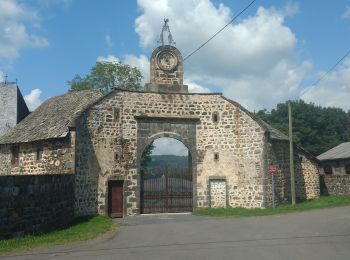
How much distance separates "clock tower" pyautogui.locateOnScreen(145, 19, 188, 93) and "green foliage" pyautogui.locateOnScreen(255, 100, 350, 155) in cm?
4013

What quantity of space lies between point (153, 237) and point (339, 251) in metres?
5.78

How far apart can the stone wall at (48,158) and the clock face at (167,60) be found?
6.94 metres

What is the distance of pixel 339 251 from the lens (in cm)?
1014

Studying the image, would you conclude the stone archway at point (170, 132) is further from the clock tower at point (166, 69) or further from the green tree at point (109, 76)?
the green tree at point (109, 76)

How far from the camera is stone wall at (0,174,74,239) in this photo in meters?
12.4

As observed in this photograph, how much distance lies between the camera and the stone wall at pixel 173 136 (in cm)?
2150

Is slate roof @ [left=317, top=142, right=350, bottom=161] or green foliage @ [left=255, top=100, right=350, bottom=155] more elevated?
green foliage @ [left=255, top=100, right=350, bottom=155]

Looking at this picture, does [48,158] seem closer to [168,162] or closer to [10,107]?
[168,162]

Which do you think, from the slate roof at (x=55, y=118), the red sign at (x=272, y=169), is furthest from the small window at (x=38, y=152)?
the red sign at (x=272, y=169)

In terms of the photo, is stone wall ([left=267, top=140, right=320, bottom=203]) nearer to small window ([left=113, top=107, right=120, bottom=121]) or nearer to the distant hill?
the distant hill

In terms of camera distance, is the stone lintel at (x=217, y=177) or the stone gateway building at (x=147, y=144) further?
the stone lintel at (x=217, y=177)

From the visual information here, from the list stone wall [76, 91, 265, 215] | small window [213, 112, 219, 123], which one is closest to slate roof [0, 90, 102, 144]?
stone wall [76, 91, 265, 215]

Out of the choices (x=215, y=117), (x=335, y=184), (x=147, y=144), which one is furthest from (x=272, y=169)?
(x=335, y=184)

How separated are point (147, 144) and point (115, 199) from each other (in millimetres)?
3419
